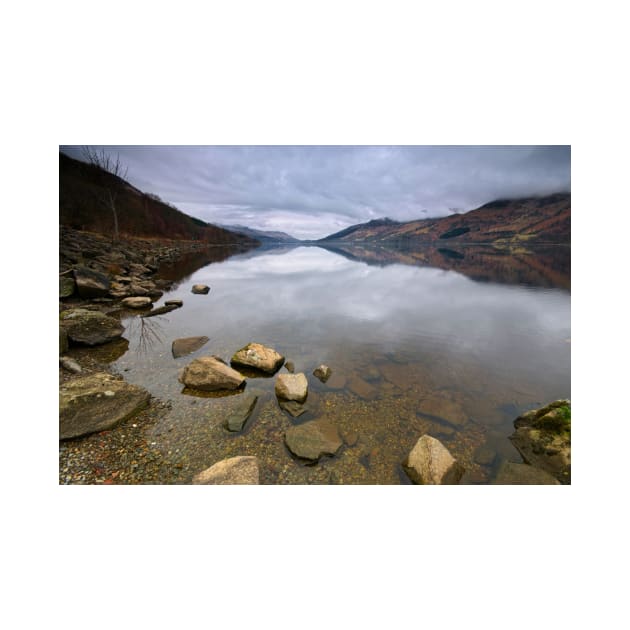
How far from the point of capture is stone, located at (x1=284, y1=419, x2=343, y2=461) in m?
4.34

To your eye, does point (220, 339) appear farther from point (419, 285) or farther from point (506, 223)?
point (506, 223)

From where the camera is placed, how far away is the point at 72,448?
4078 millimetres

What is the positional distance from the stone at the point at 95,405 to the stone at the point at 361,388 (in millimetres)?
4393

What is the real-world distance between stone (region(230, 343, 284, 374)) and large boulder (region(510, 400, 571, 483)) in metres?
5.19

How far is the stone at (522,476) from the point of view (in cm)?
400

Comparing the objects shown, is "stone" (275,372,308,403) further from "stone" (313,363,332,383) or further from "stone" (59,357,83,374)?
"stone" (59,357,83,374)

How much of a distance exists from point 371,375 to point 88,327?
26.7 feet

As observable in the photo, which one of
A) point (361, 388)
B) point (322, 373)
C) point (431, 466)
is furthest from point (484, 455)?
point (322, 373)

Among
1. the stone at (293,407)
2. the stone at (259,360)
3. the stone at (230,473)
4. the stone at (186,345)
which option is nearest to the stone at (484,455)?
the stone at (293,407)

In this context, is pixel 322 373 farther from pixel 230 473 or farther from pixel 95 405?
pixel 95 405

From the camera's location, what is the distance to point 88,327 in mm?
A: 7758

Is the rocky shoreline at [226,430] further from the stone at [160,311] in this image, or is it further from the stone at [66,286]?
the stone at [66,286]

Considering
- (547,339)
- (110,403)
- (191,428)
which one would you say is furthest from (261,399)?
(547,339)

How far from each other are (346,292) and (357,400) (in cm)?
1418
